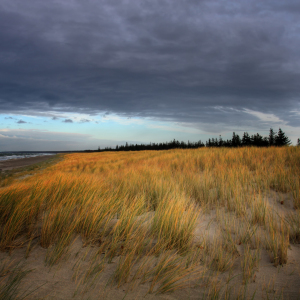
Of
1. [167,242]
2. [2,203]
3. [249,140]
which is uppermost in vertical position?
[249,140]

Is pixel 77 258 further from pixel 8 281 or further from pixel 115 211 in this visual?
pixel 115 211

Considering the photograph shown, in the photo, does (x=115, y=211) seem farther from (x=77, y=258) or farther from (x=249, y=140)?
(x=249, y=140)

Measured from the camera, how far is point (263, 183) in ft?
14.9

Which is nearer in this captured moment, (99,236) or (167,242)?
(167,242)

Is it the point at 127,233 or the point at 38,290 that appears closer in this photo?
the point at 38,290

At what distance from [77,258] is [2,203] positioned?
6.18 ft

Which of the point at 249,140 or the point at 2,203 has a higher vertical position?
the point at 249,140

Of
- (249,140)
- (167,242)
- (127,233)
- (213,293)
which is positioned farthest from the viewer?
(249,140)

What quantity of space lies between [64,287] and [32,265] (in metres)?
0.57

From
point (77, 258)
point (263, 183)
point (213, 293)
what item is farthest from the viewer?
point (263, 183)

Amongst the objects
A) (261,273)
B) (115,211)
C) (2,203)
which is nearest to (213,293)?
(261,273)

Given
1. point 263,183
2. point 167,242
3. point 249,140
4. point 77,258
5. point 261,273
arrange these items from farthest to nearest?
point 249,140 < point 263,183 < point 167,242 < point 77,258 < point 261,273

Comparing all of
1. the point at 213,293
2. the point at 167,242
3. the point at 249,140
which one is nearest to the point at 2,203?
the point at 167,242

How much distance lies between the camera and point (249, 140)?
225 feet
